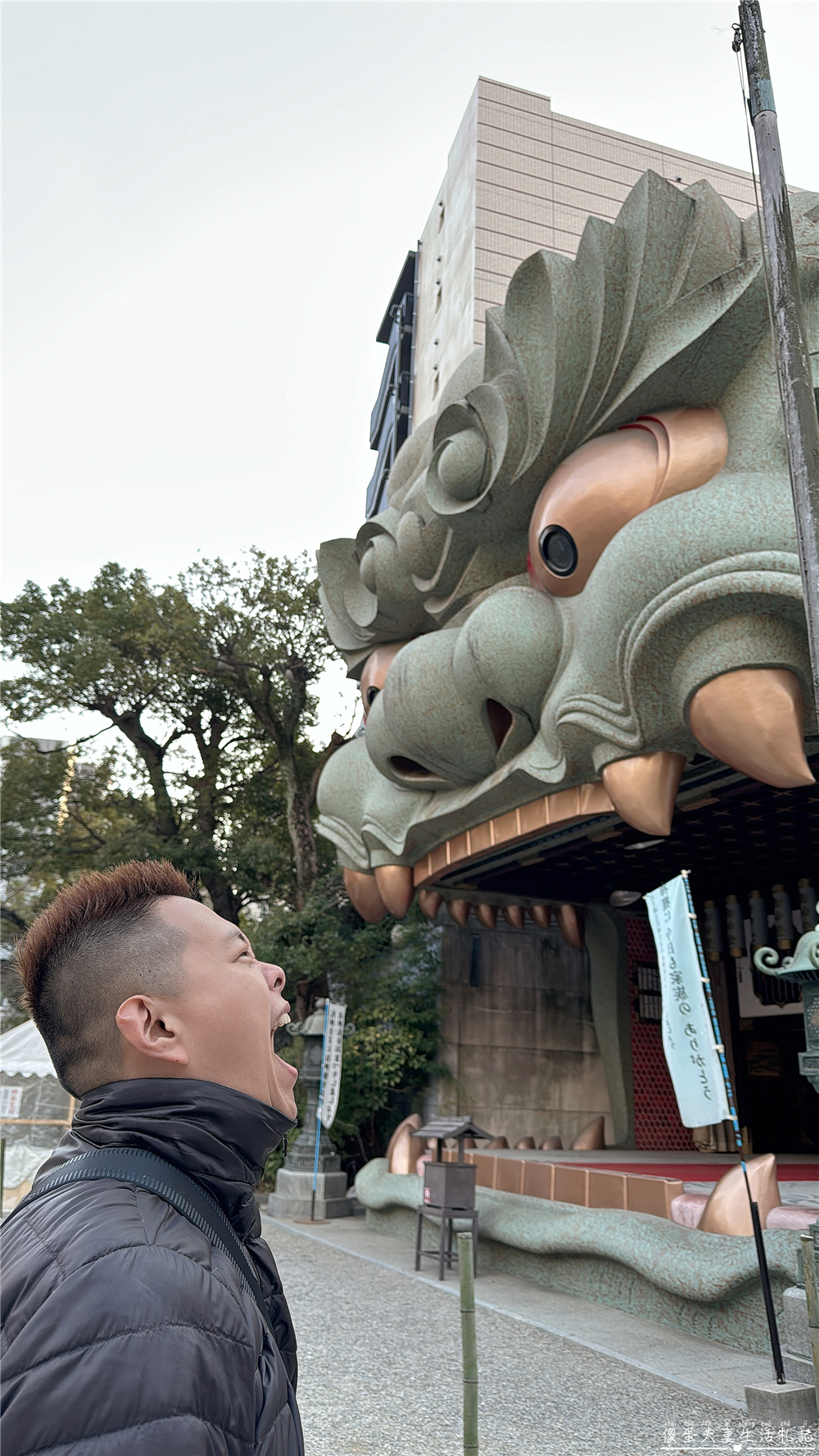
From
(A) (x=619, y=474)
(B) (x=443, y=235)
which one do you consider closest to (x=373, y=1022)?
(A) (x=619, y=474)

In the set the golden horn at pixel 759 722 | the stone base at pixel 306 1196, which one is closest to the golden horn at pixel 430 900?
the stone base at pixel 306 1196

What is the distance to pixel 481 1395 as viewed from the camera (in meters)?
5.23

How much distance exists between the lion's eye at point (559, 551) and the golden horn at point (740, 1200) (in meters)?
4.75

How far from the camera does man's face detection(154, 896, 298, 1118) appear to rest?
4.30 ft

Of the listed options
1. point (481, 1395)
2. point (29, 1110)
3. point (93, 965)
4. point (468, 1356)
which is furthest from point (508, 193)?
point (93, 965)

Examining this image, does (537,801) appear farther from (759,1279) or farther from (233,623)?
(233,623)

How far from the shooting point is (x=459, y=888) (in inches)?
455

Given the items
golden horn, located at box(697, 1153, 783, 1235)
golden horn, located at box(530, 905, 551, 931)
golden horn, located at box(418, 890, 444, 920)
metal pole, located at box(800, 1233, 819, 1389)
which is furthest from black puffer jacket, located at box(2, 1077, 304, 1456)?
golden horn, located at box(530, 905, 551, 931)

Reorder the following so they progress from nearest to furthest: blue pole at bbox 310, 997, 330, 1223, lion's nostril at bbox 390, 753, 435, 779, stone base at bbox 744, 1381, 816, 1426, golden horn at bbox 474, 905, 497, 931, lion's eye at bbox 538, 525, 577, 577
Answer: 1. stone base at bbox 744, 1381, 816, 1426
2. lion's eye at bbox 538, 525, 577, 577
3. lion's nostril at bbox 390, 753, 435, 779
4. golden horn at bbox 474, 905, 497, 931
5. blue pole at bbox 310, 997, 330, 1223

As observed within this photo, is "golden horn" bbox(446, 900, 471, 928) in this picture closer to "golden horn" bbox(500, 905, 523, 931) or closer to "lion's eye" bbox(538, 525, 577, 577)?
"golden horn" bbox(500, 905, 523, 931)

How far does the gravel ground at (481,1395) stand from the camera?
14.7ft

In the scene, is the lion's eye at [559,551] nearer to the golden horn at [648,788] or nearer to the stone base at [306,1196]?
the golden horn at [648,788]

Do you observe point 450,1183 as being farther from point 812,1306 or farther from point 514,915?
point 812,1306

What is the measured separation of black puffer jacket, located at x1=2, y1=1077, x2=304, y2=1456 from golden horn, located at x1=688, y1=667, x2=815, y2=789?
5.64 meters
